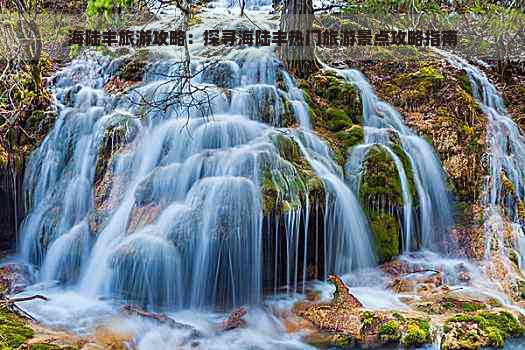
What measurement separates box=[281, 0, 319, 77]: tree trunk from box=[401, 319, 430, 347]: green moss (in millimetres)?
4585

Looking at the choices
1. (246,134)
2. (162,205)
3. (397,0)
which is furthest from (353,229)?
(397,0)

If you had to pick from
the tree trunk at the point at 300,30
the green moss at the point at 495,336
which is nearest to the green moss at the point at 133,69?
the tree trunk at the point at 300,30

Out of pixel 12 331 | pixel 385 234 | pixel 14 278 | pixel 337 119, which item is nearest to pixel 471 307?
pixel 385 234

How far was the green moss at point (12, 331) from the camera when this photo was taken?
4059 mm

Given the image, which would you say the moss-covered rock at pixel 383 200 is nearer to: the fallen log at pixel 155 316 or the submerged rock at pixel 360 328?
the submerged rock at pixel 360 328

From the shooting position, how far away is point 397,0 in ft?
25.8

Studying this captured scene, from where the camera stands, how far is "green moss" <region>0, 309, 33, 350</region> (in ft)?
13.3

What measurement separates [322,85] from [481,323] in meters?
4.33

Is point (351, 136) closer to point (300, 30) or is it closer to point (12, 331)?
point (300, 30)

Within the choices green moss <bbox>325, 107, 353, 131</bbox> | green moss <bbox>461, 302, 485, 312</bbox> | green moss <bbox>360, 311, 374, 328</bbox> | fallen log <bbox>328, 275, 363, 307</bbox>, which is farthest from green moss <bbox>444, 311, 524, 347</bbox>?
green moss <bbox>325, 107, 353, 131</bbox>

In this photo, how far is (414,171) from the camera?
668 cm

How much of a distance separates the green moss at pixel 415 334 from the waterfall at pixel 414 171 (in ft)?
5.99

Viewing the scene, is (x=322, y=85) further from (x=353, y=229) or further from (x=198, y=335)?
(x=198, y=335)

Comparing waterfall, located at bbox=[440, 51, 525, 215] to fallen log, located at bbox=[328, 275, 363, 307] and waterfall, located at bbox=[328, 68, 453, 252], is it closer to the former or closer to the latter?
waterfall, located at bbox=[328, 68, 453, 252]
